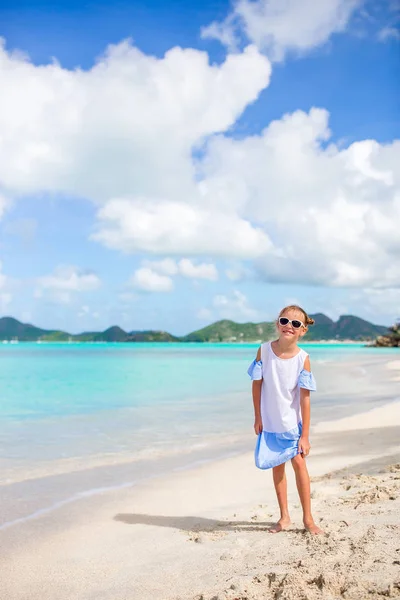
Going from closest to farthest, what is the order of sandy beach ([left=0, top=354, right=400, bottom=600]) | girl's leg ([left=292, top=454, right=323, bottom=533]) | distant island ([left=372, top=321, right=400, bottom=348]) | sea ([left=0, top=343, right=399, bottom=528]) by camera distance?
sandy beach ([left=0, top=354, right=400, bottom=600]), girl's leg ([left=292, top=454, right=323, bottom=533]), sea ([left=0, top=343, right=399, bottom=528]), distant island ([left=372, top=321, right=400, bottom=348])

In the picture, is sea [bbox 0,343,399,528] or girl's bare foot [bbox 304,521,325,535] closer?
girl's bare foot [bbox 304,521,325,535]

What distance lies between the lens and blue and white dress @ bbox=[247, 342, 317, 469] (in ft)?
16.4

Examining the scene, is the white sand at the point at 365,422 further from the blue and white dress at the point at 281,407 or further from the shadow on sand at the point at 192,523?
the blue and white dress at the point at 281,407

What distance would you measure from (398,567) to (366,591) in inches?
16.3

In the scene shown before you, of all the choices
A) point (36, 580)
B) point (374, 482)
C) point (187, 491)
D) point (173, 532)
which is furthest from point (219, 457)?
point (36, 580)

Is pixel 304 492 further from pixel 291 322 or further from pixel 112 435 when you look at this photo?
pixel 112 435

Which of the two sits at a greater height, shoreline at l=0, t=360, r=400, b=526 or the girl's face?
the girl's face

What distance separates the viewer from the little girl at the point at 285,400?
5004mm

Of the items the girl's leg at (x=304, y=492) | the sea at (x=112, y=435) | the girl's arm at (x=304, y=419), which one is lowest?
the sea at (x=112, y=435)

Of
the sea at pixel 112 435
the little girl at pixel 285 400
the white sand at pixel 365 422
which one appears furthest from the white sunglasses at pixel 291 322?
the white sand at pixel 365 422

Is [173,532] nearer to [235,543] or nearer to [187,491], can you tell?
[235,543]

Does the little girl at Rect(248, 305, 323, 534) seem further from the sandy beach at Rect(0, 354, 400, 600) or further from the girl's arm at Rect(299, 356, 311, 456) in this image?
the sandy beach at Rect(0, 354, 400, 600)

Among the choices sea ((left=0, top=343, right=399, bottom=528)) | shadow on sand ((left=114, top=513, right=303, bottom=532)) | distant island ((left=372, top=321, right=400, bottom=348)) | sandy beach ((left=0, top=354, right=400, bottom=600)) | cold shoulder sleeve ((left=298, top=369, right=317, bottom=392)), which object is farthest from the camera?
distant island ((left=372, top=321, right=400, bottom=348))

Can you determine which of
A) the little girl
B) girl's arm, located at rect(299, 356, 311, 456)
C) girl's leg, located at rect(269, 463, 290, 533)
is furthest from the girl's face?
girl's leg, located at rect(269, 463, 290, 533)
